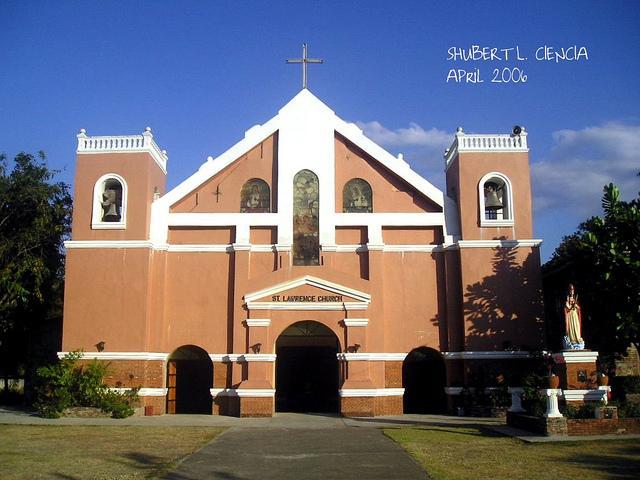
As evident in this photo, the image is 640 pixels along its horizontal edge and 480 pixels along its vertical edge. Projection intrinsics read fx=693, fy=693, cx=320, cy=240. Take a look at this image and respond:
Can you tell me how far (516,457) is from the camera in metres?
13.8

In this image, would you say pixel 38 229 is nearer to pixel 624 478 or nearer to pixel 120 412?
pixel 120 412

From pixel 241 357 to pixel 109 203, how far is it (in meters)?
7.79

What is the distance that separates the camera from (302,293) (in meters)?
25.4

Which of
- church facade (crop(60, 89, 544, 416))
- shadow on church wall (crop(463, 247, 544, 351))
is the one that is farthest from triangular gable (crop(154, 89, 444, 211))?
shadow on church wall (crop(463, 247, 544, 351))

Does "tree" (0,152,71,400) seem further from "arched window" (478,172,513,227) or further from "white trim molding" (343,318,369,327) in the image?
"arched window" (478,172,513,227)

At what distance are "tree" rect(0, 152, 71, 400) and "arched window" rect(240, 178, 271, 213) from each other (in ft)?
25.1

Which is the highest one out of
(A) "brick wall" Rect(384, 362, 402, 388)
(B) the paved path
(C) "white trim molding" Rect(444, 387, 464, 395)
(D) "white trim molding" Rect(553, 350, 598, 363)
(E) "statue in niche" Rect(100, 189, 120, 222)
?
(E) "statue in niche" Rect(100, 189, 120, 222)

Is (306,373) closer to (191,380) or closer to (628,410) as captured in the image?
(191,380)

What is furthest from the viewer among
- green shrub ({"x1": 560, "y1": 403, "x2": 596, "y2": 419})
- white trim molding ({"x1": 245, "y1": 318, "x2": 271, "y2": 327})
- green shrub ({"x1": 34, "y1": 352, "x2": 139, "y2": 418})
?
white trim molding ({"x1": 245, "y1": 318, "x2": 271, "y2": 327})

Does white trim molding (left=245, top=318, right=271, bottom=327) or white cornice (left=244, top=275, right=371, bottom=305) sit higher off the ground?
white cornice (left=244, top=275, right=371, bottom=305)

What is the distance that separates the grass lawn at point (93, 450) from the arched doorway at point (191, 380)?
21.4 feet

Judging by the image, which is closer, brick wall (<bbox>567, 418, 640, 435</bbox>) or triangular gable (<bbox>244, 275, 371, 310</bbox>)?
brick wall (<bbox>567, 418, 640, 435</bbox>)

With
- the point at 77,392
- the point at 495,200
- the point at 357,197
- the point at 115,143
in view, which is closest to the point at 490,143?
the point at 495,200

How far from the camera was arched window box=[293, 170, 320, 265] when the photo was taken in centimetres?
2645
